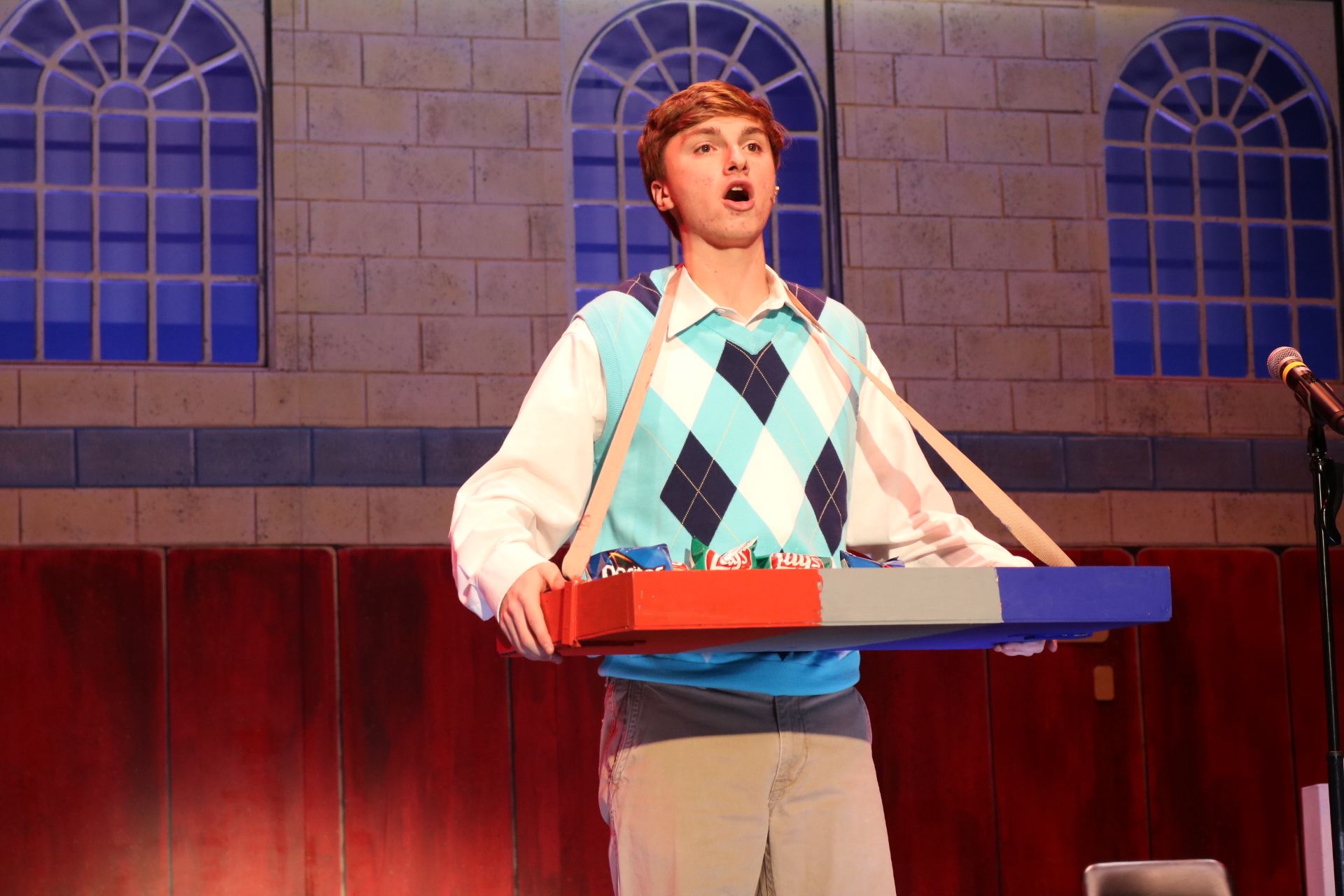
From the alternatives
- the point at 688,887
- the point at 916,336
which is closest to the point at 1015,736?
the point at 916,336

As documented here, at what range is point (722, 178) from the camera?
67.0 inches

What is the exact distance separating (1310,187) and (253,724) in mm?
3891

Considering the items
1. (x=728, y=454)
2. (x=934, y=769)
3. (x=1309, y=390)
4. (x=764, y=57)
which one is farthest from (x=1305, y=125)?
(x=728, y=454)

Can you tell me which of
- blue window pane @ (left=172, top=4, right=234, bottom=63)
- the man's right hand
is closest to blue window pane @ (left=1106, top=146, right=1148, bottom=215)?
blue window pane @ (left=172, top=4, right=234, bottom=63)

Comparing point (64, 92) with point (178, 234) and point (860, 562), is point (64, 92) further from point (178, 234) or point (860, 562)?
point (860, 562)

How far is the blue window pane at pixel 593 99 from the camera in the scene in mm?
4227

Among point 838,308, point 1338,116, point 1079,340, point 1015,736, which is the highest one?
point 1338,116

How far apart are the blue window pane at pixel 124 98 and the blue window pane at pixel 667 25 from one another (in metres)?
1.56

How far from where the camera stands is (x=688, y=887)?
1435 millimetres

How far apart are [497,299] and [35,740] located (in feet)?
5.78

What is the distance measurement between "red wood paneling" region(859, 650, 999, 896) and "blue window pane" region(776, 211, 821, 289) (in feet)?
4.13

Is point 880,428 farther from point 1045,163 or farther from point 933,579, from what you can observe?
point 1045,163

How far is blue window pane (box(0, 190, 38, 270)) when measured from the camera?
3895mm

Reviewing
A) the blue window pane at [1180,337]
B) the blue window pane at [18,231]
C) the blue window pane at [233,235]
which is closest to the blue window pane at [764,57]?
the blue window pane at [1180,337]
